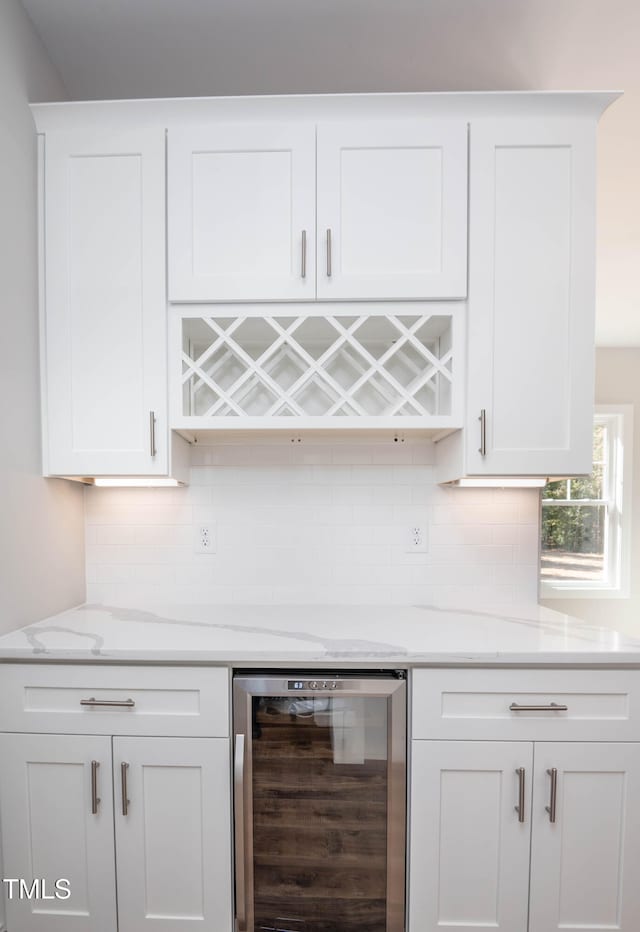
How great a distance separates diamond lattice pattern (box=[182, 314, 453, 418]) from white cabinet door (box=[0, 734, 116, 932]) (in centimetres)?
110

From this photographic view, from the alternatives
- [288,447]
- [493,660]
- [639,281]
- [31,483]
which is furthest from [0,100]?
[639,281]

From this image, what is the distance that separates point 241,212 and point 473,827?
6.58 ft

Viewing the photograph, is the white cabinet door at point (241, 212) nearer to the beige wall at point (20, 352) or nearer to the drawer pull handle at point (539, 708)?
the beige wall at point (20, 352)

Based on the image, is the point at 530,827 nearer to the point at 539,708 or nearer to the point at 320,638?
the point at 539,708

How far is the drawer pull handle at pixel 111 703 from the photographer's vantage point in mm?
1317

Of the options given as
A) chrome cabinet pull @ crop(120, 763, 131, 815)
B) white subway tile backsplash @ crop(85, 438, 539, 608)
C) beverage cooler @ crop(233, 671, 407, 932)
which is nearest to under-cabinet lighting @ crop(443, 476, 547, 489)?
white subway tile backsplash @ crop(85, 438, 539, 608)

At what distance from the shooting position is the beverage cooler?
1318mm

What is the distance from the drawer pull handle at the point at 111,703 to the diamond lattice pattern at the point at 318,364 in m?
0.91

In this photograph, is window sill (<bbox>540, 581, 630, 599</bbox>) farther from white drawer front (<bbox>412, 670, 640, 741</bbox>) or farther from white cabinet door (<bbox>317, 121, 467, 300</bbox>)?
white cabinet door (<bbox>317, 121, 467, 300</bbox>)

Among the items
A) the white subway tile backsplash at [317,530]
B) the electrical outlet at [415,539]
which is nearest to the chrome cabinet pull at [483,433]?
the white subway tile backsplash at [317,530]

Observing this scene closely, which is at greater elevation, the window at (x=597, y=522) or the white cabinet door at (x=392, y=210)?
the white cabinet door at (x=392, y=210)

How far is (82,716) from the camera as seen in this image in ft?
4.38

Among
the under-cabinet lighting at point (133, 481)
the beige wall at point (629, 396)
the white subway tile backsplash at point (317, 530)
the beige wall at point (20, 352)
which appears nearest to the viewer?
the beige wall at point (20, 352)

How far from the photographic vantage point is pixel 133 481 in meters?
1.73
